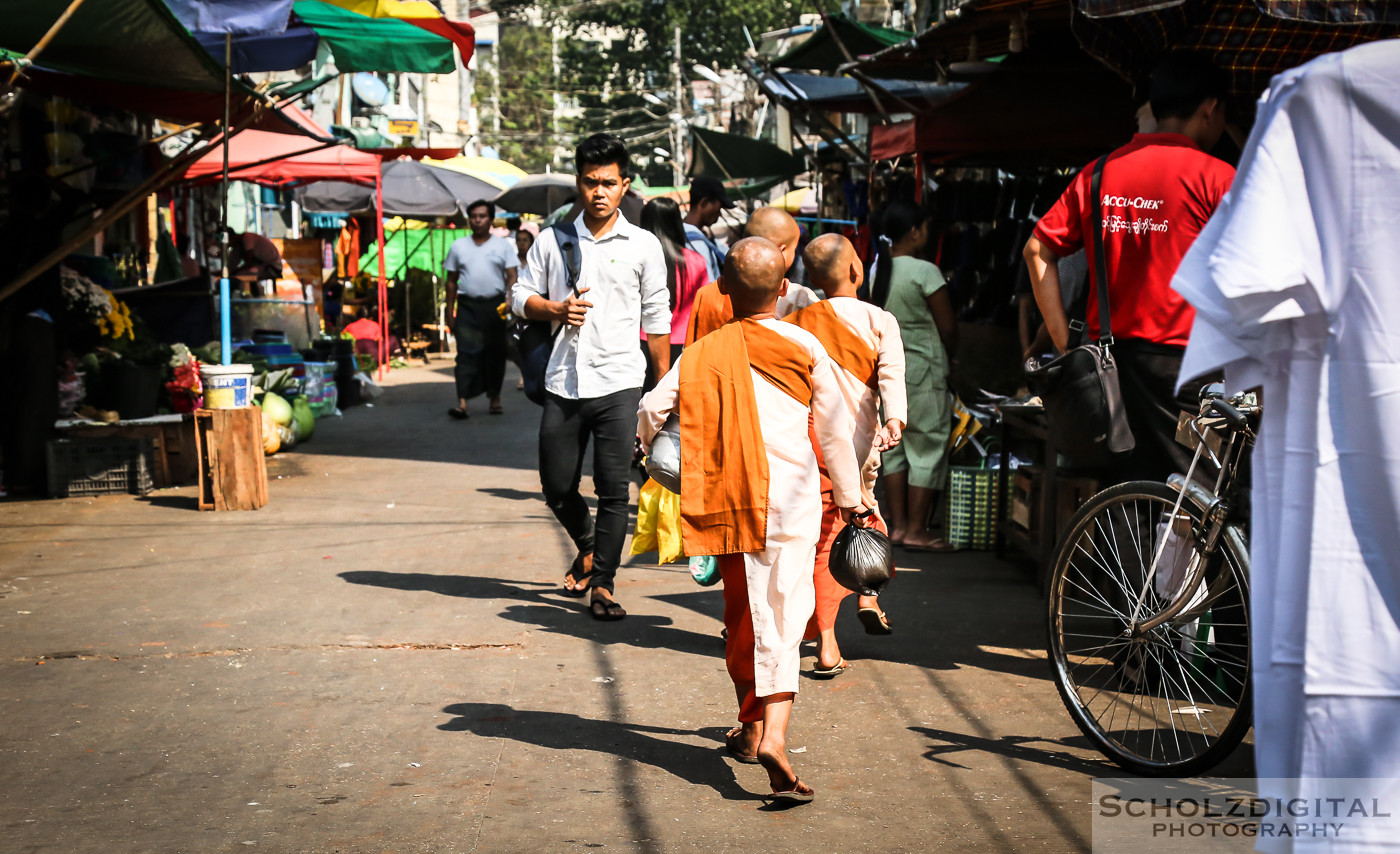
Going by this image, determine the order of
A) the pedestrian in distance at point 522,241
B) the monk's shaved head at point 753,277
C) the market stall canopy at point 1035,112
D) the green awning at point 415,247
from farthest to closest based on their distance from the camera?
the green awning at point 415,247 < the pedestrian in distance at point 522,241 < the market stall canopy at point 1035,112 < the monk's shaved head at point 753,277

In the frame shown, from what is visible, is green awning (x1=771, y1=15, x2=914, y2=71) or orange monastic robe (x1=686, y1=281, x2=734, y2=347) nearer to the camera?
orange monastic robe (x1=686, y1=281, x2=734, y2=347)

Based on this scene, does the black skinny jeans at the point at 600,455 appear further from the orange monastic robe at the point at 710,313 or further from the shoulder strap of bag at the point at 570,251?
the orange monastic robe at the point at 710,313

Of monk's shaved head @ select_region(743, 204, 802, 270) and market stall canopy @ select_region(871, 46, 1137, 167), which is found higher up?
market stall canopy @ select_region(871, 46, 1137, 167)

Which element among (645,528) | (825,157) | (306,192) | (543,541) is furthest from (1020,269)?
(306,192)

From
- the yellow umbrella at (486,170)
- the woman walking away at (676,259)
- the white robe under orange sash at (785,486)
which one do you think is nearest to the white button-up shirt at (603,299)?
the woman walking away at (676,259)

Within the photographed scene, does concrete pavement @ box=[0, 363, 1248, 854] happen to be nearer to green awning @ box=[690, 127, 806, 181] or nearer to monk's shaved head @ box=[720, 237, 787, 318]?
monk's shaved head @ box=[720, 237, 787, 318]

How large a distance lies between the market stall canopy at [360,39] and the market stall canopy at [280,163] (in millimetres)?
1834

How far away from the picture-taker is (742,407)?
3.96 m

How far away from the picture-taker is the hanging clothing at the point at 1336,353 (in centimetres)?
248

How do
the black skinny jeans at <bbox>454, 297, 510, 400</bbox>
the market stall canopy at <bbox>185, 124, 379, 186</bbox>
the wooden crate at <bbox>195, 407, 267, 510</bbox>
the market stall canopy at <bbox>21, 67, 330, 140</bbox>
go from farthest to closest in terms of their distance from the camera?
1. the black skinny jeans at <bbox>454, 297, 510, 400</bbox>
2. the market stall canopy at <bbox>185, 124, 379, 186</bbox>
3. the market stall canopy at <bbox>21, 67, 330, 140</bbox>
4. the wooden crate at <bbox>195, 407, 267, 510</bbox>

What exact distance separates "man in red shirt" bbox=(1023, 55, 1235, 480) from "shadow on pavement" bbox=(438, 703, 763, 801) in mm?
1786

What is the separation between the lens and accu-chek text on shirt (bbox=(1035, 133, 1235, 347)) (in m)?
4.41

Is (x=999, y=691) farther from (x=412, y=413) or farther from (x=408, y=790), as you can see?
(x=412, y=413)

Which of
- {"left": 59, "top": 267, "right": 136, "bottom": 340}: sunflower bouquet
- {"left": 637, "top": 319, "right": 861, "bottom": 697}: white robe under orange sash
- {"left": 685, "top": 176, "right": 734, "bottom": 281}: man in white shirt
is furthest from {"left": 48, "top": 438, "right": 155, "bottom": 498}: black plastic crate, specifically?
{"left": 637, "top": 319, "right": 861, "bottom": 697}: white robe under orange sash
